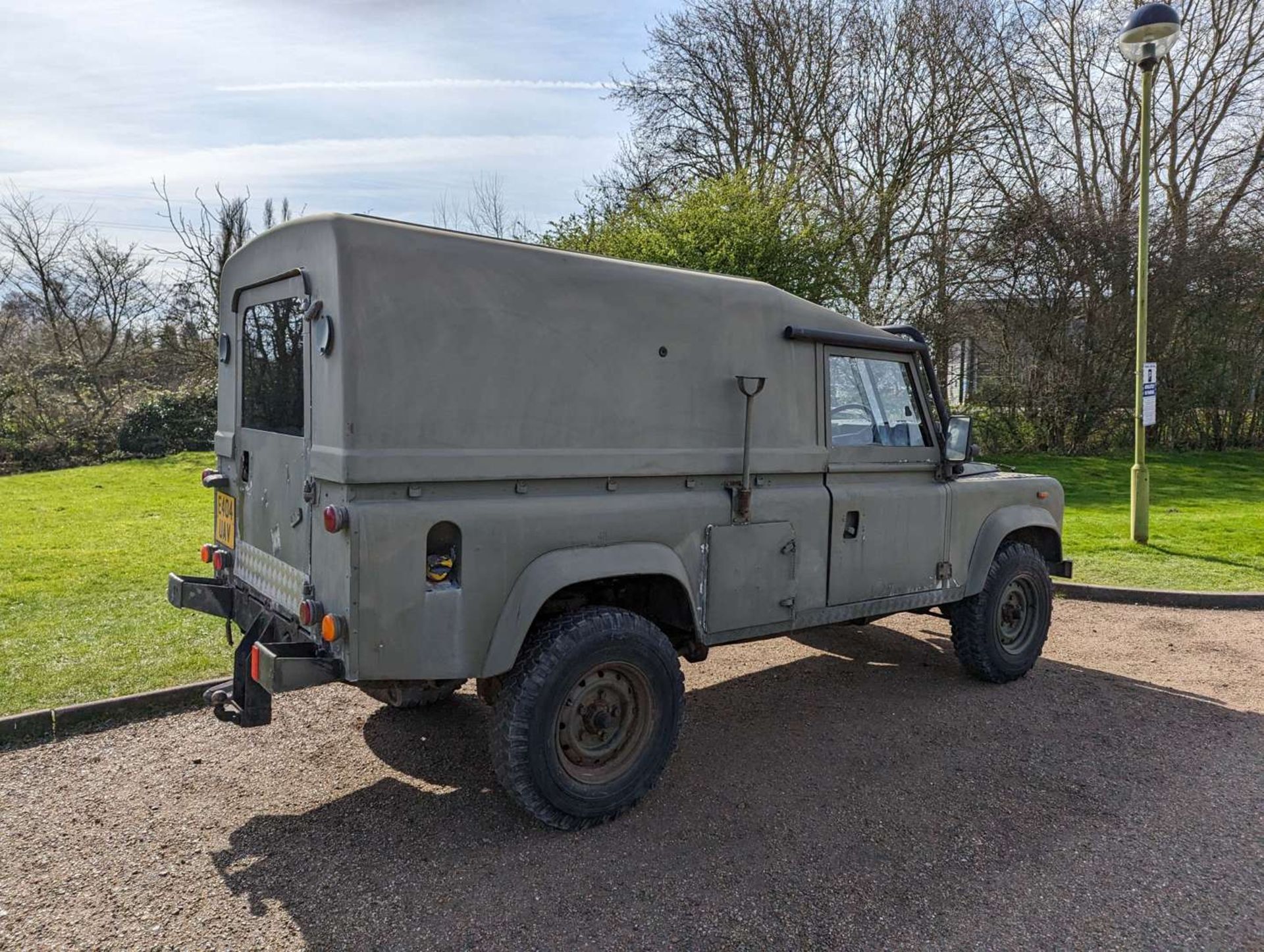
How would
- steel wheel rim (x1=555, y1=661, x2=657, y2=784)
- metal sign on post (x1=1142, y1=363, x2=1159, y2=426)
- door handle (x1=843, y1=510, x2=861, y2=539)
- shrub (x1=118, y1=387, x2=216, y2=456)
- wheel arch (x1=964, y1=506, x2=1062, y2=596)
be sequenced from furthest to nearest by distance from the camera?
1. shrub (x1=118, y1=387, x2=216, y2=456)
2. metal sign on post (x1=1142, y1=363, x2=1159, y2=426)
3. wheel arch (x1=964, y1=506, x2=1062, y2=596)
4. door handle (x1=843, y1=510, x2=861, y2=539)
5. steel wheel rim (x1=555, y1=661, x2=657, y2=784)

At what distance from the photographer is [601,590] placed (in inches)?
150

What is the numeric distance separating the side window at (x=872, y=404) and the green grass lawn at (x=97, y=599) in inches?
154

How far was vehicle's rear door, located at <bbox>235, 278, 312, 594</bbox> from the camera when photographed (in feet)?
11.0

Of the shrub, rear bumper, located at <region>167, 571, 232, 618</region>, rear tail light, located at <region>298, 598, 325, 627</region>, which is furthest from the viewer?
Result: the shrub

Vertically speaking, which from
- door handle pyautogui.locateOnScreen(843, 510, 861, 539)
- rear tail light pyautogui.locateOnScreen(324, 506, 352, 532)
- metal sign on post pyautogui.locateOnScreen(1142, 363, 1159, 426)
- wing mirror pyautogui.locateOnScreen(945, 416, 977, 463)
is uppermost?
metal sign on post pyautogui.locateOnScreen(1142, 363, 1159, 426)

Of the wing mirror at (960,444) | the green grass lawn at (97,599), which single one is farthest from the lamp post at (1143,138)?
the green grass lawn at (97,599)

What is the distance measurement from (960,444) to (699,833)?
2692 mm

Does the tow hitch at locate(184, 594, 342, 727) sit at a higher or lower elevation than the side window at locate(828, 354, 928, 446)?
lower

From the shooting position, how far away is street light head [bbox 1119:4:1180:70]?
8.02m

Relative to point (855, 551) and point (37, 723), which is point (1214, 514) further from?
point (37, 723)

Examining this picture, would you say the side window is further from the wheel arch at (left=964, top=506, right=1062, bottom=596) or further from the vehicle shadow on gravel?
the vehicle shadow on gravel

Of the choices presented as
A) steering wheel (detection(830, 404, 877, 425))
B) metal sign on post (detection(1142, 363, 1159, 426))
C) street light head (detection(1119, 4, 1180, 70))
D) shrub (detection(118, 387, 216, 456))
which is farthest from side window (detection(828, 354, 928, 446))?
shrub (detection(118, 387, 216, 456))

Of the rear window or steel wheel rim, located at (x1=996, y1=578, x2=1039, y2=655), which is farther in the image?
steel wheel rim, located at (x1=996, y1=578, x2=1039, y2=655)

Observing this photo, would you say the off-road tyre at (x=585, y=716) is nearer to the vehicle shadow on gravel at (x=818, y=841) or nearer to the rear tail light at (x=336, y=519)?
the vehicle shadow on gravel at (x=818, y=841)
